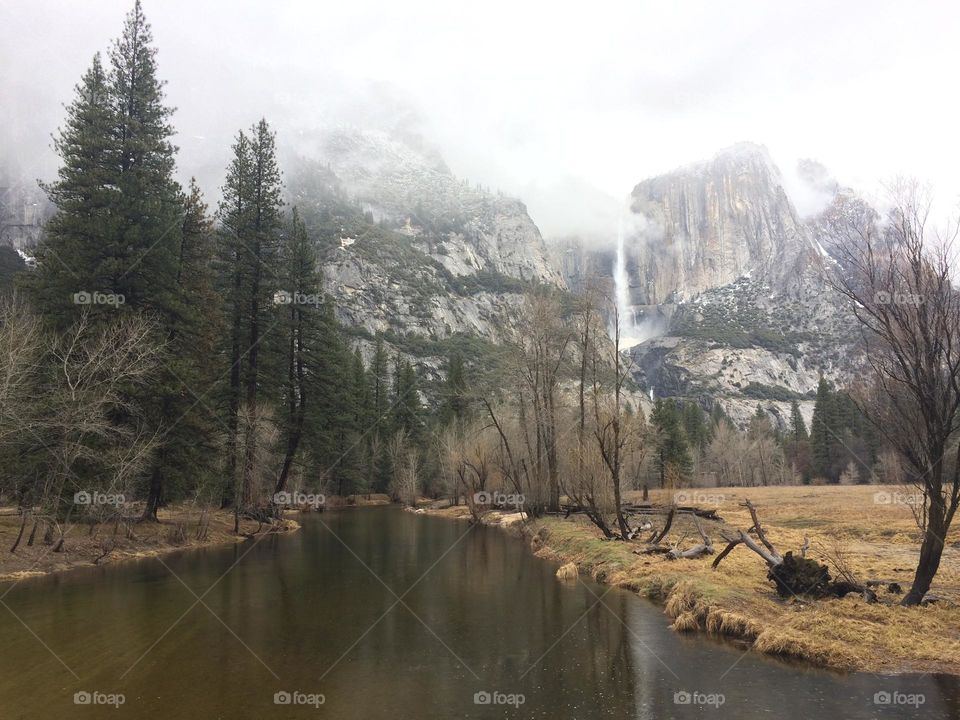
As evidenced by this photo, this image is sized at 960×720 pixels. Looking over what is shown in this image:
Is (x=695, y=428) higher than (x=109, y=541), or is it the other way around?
(x=695, y=428)

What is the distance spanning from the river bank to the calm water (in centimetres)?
182

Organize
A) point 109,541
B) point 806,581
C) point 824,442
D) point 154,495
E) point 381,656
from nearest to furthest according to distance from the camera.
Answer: point 381,656
point 806,581
point 109,541
point 154,495
point 824,442

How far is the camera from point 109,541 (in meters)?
23.5

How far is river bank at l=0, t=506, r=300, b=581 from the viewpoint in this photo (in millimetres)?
20031

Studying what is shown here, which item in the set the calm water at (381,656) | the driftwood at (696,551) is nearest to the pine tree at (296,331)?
the calm water at (381,656)

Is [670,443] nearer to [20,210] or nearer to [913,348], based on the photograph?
[913,348]

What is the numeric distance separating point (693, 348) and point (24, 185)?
203604mm

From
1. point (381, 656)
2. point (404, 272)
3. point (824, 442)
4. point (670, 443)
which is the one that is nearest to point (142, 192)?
point (381, 656)

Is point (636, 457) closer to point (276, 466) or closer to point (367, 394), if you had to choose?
point (276, 466)

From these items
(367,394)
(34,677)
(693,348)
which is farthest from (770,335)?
(34,677)

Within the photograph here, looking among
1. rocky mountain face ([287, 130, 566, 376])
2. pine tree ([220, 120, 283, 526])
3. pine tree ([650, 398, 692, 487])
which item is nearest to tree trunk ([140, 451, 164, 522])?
pine tree ([220, 120, 283, 526])

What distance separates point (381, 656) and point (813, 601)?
9.74 metres

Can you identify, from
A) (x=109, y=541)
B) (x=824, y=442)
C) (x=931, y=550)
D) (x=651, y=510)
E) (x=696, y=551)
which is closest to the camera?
(x=931, y=550)

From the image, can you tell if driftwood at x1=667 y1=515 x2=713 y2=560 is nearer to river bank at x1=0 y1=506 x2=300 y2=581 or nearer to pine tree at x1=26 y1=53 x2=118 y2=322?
river bank at x1=0 y1=506 x2=300 y2=581
